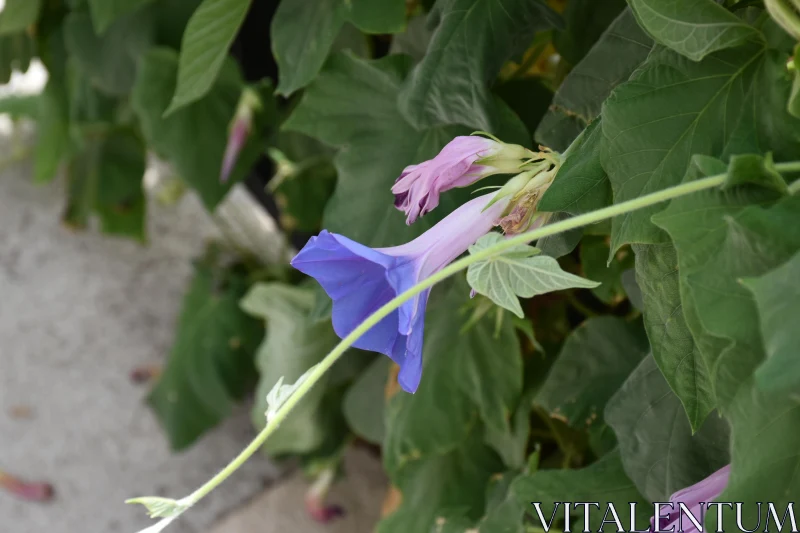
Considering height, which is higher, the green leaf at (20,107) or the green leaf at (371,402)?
the green leaf at (20,107)

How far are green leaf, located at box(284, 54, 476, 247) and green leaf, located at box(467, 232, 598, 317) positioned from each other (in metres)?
0.20

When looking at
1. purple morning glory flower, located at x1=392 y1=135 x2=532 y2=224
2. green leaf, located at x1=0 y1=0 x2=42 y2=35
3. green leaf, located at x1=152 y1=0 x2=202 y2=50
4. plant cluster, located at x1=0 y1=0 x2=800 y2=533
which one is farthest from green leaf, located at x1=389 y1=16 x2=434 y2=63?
green leaf, located at x1=0 y1=0 x2=42 y2=35

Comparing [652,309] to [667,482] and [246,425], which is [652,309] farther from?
[246,425]

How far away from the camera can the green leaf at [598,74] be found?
15.1 inches

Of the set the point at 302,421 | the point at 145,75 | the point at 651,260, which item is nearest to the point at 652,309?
the point at 651,260

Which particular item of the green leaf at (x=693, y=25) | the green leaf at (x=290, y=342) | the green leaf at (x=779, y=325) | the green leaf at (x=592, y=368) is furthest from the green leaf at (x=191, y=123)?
the green leaf at (x=779, y=325)

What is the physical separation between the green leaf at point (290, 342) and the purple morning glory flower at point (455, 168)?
1.39 ft

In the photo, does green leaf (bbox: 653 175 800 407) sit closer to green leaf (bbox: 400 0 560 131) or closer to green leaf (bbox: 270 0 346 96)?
green leaf (bbox: 400 0 560 131)

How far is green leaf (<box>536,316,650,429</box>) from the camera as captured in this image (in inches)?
20.7

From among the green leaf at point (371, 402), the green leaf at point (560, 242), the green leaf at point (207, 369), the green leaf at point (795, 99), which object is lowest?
the green leaf at point (207, 369)

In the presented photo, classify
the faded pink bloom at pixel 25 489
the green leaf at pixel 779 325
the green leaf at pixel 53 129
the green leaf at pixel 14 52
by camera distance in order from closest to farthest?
the green leaf at pixel 779 325
the green leaf at pixel 14 52
the green leaf at pixel 53 129
the faded pink bloom at pixel 25 489

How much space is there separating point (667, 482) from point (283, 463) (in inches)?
36.6

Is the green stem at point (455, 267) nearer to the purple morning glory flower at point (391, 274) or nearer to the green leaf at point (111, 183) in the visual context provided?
the purple morning glory flower at point (391, 274)

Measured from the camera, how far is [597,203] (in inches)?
13.3
